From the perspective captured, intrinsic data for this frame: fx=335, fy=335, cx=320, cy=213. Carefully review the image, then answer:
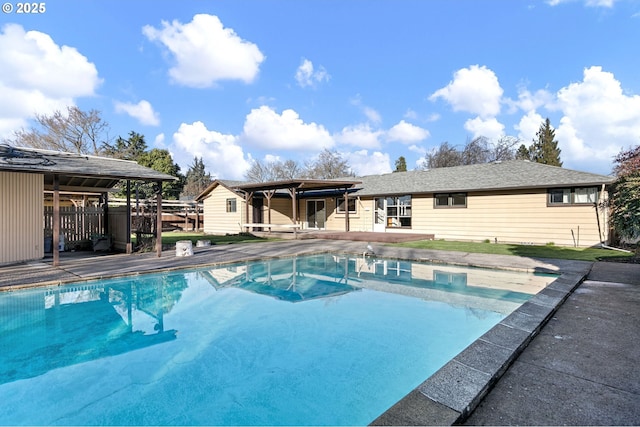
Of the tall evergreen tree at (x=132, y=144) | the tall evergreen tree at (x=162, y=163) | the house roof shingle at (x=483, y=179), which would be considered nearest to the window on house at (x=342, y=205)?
the house roof shingle at (x=483, y=179)

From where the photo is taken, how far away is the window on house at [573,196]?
39.2 feet

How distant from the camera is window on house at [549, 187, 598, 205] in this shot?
39.2ft

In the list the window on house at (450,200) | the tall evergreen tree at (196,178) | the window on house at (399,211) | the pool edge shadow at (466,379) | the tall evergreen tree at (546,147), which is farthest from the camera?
the tall evergreen tree at (196,178)

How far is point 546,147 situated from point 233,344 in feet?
145

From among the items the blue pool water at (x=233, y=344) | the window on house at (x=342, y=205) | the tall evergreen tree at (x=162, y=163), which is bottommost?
the blue pool water at (x=233, y=344)

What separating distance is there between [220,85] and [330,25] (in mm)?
8476

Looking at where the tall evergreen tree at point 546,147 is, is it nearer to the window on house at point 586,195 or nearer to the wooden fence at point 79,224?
the window on house at point 586,195

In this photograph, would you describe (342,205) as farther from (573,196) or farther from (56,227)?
(56,227)

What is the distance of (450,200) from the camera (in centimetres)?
1543

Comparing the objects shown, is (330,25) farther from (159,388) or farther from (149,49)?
(159,388)

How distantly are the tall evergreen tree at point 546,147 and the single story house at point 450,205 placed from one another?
88.9 ft

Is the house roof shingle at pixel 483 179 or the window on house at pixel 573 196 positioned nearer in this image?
the window on house at pixel 573 196

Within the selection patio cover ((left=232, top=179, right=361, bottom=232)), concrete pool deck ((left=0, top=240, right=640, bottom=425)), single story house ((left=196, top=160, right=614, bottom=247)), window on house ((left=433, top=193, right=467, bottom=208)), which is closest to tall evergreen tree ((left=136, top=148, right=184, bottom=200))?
single story house ((left=196, top=160, right=614, bottom=247))

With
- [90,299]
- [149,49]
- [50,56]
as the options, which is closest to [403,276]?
[90,299]
